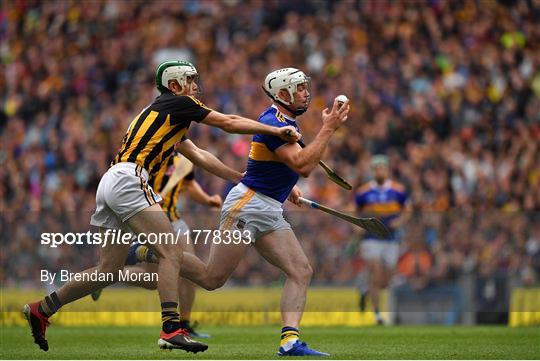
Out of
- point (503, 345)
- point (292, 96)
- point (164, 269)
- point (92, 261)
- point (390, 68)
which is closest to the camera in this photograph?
point (164, 269)

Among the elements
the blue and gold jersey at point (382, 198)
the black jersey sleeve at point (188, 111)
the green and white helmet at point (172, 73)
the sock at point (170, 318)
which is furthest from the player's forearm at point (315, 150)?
the blue and gold jersey at point (382, 198)

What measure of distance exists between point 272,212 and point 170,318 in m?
1.36

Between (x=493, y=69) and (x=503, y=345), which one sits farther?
(x=493, y=69)

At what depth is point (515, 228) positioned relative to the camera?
56.9 feet

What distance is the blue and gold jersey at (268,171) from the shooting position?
Result: 10812 mm

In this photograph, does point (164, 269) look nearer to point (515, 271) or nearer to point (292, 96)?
point (292, 96)

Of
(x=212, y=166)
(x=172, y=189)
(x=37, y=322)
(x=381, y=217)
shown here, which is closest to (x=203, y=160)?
(x=212, y=166)

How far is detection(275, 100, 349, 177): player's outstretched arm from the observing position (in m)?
10.2

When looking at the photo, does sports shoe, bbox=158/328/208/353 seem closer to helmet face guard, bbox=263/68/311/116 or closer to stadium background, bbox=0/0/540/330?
helmet face guard, bbox=263/68/311/116

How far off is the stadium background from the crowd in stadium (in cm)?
3

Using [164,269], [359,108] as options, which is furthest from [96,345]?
[359,108]

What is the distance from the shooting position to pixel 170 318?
1005cm

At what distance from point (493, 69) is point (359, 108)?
8.04 feet

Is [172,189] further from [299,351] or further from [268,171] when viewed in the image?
[299,351]
